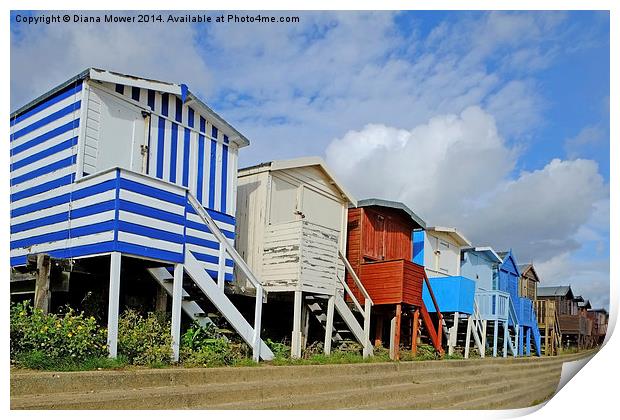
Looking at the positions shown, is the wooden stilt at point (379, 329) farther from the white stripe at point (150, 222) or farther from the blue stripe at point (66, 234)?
the blue stripe at point (66, 234)

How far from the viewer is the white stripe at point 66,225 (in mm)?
8711

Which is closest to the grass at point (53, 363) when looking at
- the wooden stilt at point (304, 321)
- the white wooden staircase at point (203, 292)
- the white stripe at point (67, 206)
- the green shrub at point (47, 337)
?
the green shrub at point (47, 337)

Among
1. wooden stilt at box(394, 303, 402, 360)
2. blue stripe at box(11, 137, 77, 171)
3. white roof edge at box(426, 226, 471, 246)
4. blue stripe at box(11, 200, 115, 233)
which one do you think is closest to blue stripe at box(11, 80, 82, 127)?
blue stripe at box(11, 137, 77, 171)

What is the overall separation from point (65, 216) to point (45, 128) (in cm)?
128

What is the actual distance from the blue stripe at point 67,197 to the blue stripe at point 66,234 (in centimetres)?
37

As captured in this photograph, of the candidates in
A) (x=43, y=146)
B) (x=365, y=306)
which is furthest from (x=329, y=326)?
(x=43, y=146)

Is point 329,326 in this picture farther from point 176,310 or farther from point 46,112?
point 46,112

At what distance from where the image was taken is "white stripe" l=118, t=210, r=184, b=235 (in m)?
8.70

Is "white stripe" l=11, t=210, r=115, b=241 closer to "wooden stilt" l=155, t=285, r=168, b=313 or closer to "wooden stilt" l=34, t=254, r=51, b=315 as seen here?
"wooden stilt" l=34, t=254, r=51, b=315

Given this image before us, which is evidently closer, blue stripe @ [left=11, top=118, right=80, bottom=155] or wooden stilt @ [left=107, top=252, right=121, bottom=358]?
wooden stilt @ [left=107, top=252, right=121, bottom=358]

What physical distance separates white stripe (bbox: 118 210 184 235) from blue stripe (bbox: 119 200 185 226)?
0.13 feet

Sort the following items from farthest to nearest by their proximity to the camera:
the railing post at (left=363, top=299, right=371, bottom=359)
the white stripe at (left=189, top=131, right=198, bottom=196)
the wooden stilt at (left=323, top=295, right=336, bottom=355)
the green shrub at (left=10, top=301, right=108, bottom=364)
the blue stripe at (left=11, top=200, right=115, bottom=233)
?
the railing post at (left=363, top=299, right=371, bottom=359) < the wooden stilt at (left=323, top=295, right=336, bottom=355) < the white stripe at (left=189, top=131, right=198, bottom=196) < the blue stripe at (left=11, top=200, right=115, bottom=233) < the green shrub at (left=10, top=301, right=108, bottom=364)
